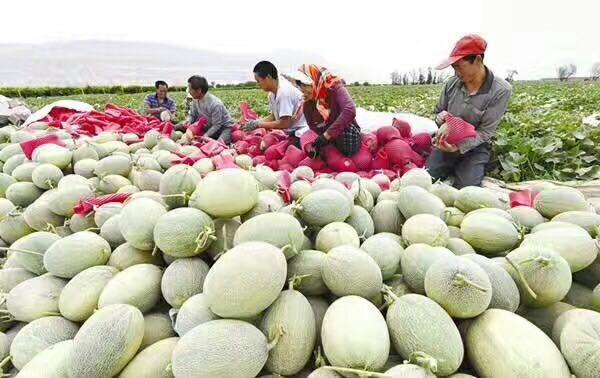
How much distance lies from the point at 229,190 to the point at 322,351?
0.76 meters

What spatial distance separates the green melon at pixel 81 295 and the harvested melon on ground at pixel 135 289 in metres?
0.06

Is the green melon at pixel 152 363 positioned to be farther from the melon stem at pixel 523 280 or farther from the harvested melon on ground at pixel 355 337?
the melon stem at pixel 523 280

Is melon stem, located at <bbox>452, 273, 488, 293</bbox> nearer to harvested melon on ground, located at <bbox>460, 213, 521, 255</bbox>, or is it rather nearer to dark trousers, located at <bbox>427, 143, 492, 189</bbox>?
harvested melon on ground, located at <bbox>460, 213, 521, 255</bbox>

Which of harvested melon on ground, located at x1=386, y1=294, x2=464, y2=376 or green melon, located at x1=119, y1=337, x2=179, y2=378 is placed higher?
harvested melon on ground, located at x1=386, y1=294, x2=464, y2=376

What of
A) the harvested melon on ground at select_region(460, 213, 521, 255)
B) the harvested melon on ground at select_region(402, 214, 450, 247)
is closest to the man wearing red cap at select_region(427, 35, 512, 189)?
the harvested melon on ground at select_region(460, 213, 521, 255)

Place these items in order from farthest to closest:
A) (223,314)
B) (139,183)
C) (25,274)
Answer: (139,183), (25,274), (223,314)

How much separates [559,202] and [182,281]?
190cm

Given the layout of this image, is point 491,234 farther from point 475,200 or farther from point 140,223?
point 140,223

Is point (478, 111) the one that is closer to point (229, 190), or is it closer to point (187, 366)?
point (229, 190)

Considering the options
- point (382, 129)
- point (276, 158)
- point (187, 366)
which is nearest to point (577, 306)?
point (187, 366)

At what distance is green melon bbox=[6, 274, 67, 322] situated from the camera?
172 centimetres

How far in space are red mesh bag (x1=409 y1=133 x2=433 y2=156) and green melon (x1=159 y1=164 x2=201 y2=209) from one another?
354 cm

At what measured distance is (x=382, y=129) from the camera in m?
4.91

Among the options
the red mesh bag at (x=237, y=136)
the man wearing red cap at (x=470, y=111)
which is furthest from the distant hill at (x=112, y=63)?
the man wearing red cap at (x=470, y=111)
